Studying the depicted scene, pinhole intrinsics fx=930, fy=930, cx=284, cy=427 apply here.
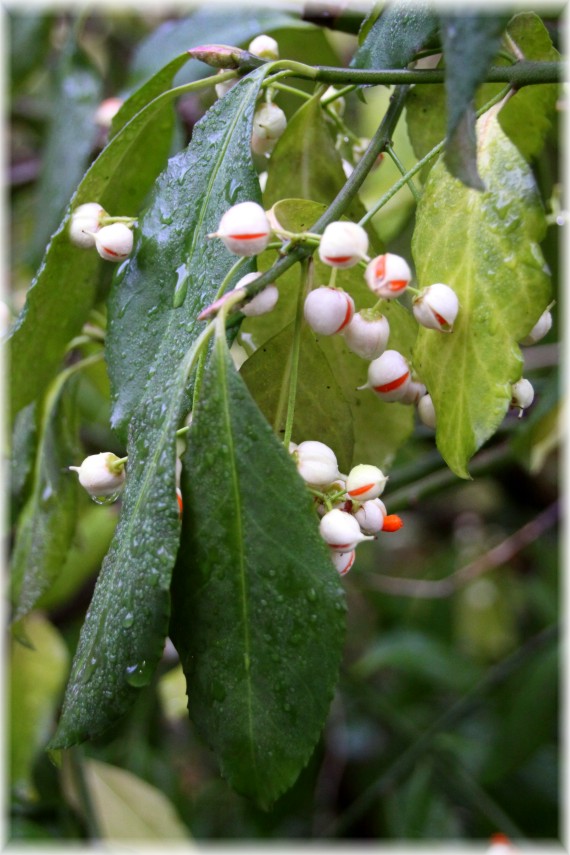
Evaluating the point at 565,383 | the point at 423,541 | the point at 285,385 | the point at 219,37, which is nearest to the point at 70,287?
the point at 285,385

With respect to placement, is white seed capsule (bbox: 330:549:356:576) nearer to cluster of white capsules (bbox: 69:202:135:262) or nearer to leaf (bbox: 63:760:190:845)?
cluster of white capsules (bbox: 69:202:135:262)

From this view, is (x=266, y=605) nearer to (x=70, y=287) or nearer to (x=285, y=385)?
(x=285, y=385)

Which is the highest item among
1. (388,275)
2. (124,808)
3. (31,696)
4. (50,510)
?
(388,275)

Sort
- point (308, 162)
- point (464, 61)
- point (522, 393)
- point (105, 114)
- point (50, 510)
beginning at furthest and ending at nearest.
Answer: point (105, 114), point (50, 510), point (308, 162), point (522, 393), point (464, 61)

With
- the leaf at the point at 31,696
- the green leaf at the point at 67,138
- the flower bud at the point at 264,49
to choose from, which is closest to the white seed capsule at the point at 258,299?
the flower bud at the point at 264,49

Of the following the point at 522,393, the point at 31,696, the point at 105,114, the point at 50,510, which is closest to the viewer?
the point at 522,393

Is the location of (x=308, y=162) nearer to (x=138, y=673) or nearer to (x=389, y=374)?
(x=389, y=374)

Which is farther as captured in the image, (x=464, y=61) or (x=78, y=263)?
(x=78, y=263)

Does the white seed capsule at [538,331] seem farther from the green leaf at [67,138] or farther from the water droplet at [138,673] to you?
the green leaf at [67,138]

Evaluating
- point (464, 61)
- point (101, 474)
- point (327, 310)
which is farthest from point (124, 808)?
point (464, 61)
